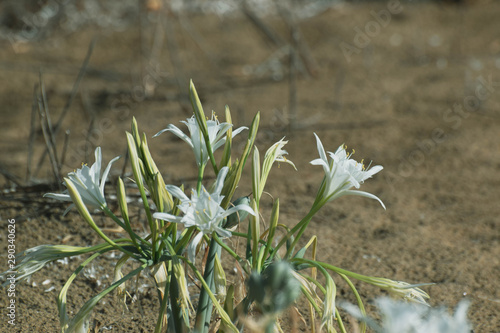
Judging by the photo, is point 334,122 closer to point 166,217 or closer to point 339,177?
point 339,177

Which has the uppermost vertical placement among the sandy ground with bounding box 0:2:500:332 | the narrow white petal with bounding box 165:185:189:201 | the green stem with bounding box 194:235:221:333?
the narrow white petal with bounding box 165:185:189:201

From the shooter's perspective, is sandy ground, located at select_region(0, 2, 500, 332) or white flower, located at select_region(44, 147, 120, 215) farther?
sandy ground, located at select_region(0, 2, 500, 332)

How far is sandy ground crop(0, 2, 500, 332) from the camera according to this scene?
2.32 metres

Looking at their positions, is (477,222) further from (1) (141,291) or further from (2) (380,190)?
(1) (141,291)

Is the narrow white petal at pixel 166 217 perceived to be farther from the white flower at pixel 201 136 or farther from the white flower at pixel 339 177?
the white flower at pixel 339 177

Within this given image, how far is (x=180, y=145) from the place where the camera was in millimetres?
3801

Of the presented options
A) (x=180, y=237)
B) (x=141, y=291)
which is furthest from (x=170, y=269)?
(x=141, y=291)

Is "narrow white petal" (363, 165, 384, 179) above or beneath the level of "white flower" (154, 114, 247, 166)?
beneath

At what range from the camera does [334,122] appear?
4121mm

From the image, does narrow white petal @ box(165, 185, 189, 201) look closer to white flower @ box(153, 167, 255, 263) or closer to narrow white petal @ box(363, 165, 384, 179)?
white flower @ box(153, 167, 255, 263)

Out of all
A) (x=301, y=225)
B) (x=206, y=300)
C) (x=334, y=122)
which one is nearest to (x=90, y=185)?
(x=206, y=300)

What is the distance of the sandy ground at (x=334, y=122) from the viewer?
2.32m

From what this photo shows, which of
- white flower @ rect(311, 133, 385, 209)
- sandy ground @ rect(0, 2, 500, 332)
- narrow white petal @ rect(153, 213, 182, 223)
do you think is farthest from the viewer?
sandy ground @ rect(0, 2, 500, 332)

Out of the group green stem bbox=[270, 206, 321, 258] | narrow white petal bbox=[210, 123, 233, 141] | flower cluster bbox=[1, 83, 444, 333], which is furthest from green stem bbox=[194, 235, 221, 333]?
narrow white petal bbox=[210, 123, 233, 141]
